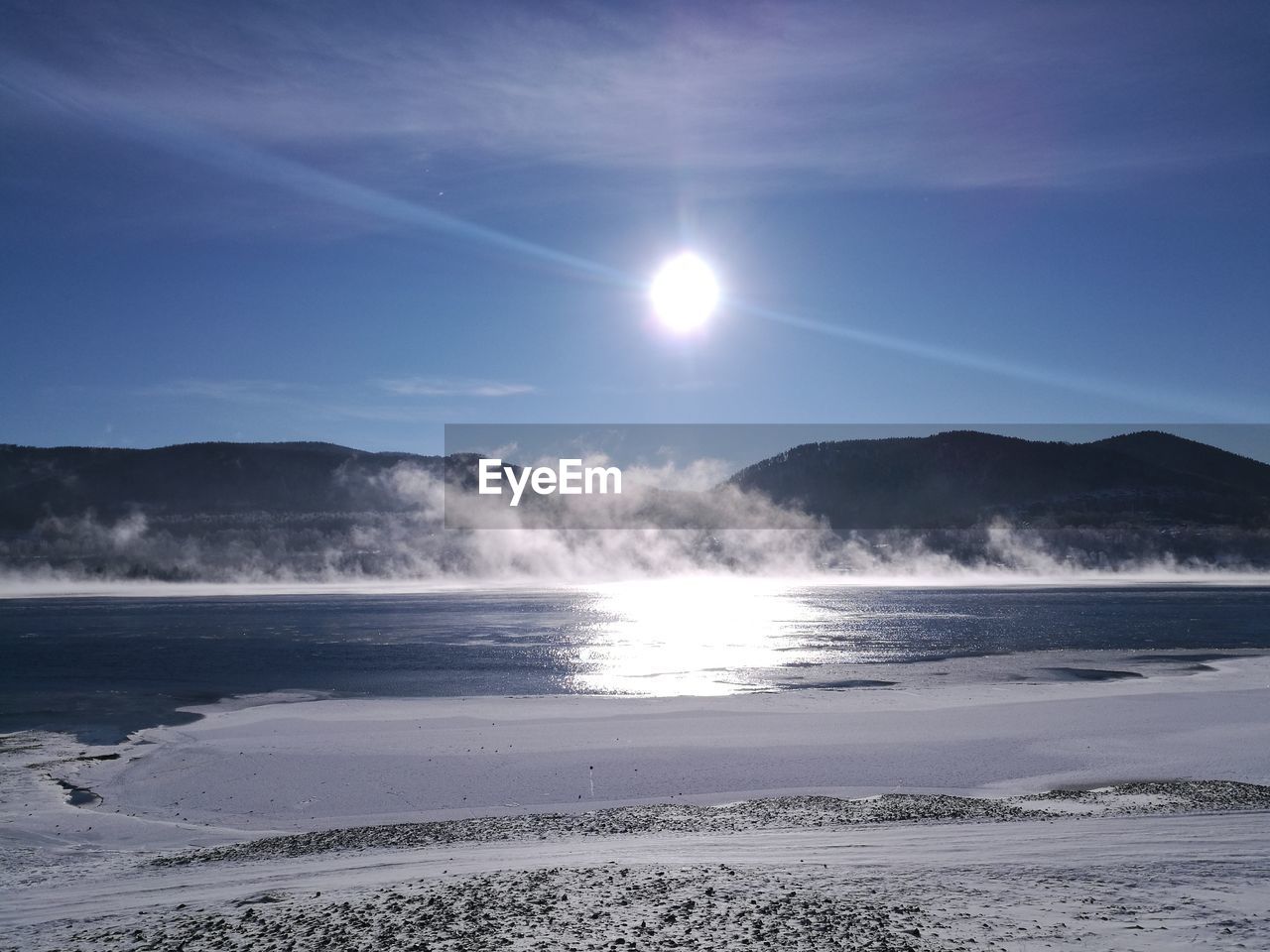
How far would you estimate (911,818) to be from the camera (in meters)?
12.3

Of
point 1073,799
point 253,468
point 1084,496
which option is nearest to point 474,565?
point 253,468

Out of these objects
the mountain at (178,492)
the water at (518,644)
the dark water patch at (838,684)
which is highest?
the mountain at (178,492)

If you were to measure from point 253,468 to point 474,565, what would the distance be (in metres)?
78.2

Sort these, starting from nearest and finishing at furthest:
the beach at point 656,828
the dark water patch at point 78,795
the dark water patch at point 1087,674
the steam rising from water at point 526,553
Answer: the beach at point 656,828
the dark water patch at point 78,795
the dark water patch at point 1087,674
the steam rising from water at point 526,553

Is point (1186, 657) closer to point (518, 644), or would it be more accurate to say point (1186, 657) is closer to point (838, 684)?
point (838, 684)

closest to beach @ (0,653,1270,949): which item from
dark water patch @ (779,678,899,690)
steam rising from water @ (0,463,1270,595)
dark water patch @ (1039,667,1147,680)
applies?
dark water patch @ (779,678,899,690)

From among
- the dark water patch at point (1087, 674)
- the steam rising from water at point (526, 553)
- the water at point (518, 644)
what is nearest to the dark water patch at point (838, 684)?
the water at point (518, 644)

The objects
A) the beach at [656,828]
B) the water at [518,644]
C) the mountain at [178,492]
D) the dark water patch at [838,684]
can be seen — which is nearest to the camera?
the beach at [656,828]

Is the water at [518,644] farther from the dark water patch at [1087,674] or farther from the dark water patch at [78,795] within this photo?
the dark water patch at [1087,674]

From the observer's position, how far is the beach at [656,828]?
27.0ft

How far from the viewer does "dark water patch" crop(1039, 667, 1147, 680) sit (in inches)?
1113

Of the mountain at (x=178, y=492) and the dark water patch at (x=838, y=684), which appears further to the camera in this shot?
the mountain at (x=178, y=492)

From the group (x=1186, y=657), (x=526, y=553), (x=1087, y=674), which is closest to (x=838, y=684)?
(x=1087, y=674)

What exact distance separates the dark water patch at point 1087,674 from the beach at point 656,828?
17.3 ft
